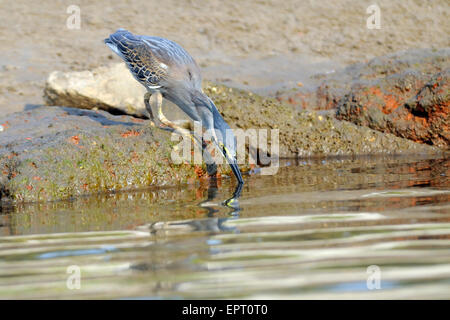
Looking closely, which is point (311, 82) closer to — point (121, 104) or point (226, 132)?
point (121, 104)

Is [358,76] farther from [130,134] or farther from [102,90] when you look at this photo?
[130,134]

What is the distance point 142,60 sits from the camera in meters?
5.11

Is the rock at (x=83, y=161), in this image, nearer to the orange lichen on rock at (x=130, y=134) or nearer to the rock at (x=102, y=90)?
the orange lichen on rock at (x=130, y=134)

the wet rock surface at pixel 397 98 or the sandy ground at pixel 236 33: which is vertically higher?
the sandy ground at pixel 236 33

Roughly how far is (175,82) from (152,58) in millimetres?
307

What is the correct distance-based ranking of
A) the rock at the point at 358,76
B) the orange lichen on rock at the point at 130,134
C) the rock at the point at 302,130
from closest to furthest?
the orange lichen on rock at the point at 130,134
the rock at the point at 302,130
the rock at the point at 358,76

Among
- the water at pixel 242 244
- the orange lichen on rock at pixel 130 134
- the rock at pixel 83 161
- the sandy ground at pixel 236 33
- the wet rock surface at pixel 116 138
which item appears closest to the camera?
the water at pixel 242 244

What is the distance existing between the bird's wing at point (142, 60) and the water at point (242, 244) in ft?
3.71

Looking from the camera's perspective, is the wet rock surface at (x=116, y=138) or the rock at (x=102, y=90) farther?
Result: the rock at (x=102, y=90)

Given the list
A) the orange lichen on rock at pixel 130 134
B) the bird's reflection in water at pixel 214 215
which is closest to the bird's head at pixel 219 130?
the bird's reflection in water at pixel 214 215

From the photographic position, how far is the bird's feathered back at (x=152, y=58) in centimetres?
502

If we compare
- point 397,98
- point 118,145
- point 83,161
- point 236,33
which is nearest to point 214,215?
point 83,161

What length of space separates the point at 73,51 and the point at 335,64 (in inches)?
181
